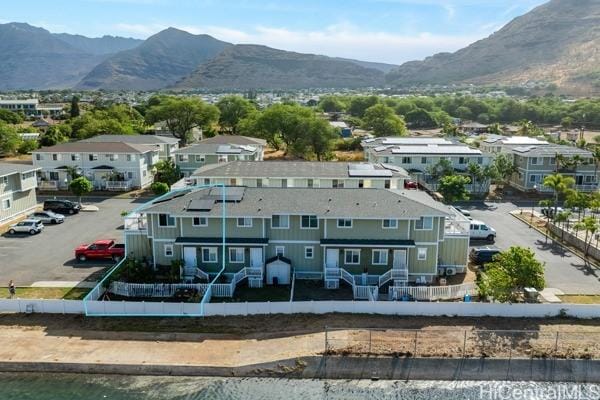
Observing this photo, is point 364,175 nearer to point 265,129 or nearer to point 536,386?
point 536,386

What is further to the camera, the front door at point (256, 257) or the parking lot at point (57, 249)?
the parking lot at point (57, 249)

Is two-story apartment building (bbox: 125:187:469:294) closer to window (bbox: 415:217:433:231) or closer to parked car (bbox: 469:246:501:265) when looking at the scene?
window (bbox: 415:217:433:231)

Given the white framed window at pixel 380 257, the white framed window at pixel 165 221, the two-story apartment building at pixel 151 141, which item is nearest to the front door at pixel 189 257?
the white framed window at pixel 165 221

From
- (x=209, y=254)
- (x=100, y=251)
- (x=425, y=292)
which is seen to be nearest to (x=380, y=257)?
(x=425, y=292)

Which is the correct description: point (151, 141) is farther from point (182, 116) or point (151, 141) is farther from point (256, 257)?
point (256, 257)

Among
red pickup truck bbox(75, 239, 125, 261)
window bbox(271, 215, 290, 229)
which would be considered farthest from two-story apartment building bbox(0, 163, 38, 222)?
window bbox(271, 215, 290, 229)

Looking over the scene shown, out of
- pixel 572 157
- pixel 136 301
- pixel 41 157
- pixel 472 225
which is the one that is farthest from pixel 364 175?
pixel 41 157

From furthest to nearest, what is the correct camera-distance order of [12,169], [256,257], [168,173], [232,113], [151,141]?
[232,113]
[151,141]
[168,173]
[12,169]
[256,257]

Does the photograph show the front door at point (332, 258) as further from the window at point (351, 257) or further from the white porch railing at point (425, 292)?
the white porch railing at point (425, 292)
